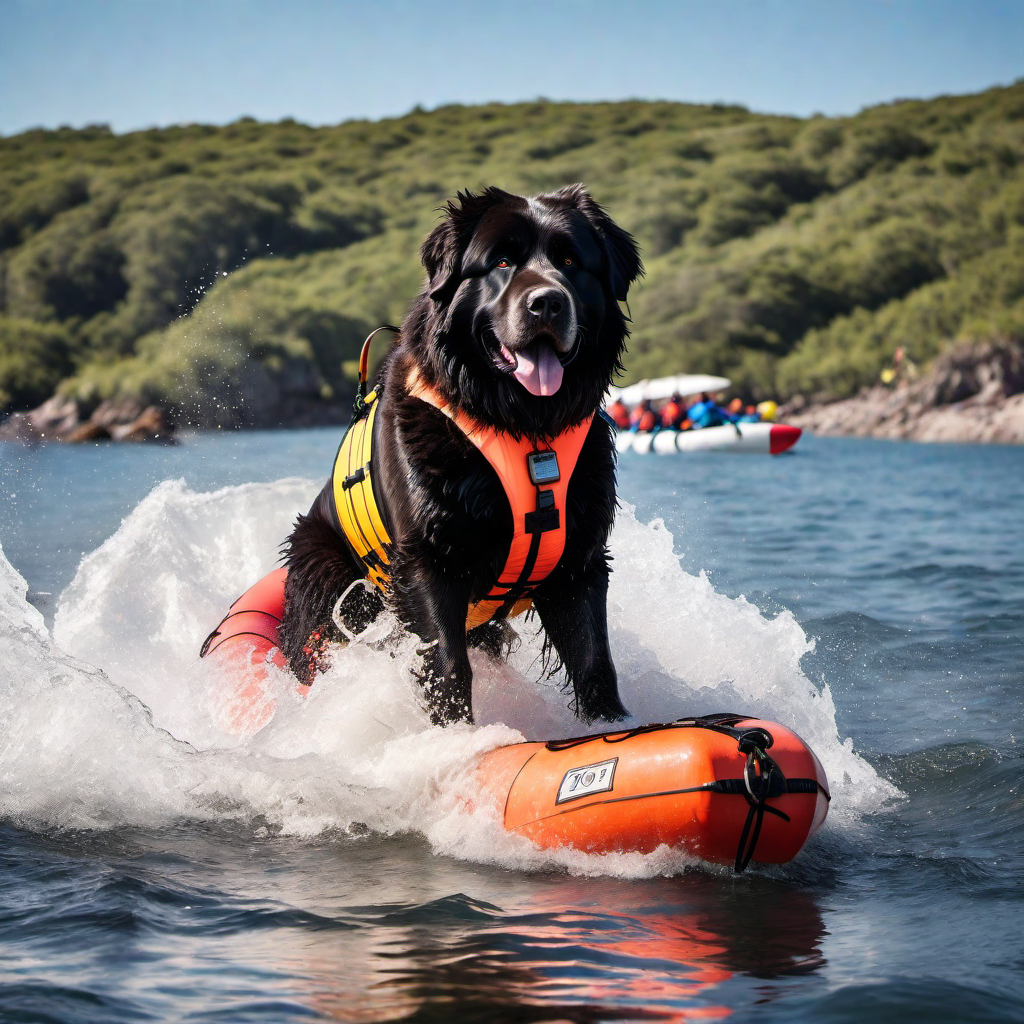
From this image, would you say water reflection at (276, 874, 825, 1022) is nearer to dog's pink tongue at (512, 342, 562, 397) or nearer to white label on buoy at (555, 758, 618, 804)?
white label on buoy at (555, 758, 618, 804)

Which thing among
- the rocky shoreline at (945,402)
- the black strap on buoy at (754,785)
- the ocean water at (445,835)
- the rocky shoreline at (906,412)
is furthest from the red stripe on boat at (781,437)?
the black strap on buoy at (754,785)

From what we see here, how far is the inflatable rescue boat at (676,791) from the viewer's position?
117 inches

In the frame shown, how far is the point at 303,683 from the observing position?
424cm

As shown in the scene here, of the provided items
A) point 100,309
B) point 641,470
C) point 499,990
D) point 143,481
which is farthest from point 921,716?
point 100,309

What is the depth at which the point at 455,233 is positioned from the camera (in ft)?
11.4

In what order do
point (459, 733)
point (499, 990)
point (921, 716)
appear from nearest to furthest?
point (499, 990)
point (459, 733)
point (921, 716)

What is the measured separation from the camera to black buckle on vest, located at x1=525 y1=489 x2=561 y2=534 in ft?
11.4

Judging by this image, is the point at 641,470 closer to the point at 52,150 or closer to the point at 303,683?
the point at 303,683

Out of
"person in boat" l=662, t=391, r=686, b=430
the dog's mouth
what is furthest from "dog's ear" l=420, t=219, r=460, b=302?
"person in boat" l=662, t=391, r=686, b=430

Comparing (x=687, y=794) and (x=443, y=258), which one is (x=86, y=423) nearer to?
(x=443, y=258)

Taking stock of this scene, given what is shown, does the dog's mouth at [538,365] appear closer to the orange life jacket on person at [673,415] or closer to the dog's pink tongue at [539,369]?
the dog's pink tongue at [539,369]

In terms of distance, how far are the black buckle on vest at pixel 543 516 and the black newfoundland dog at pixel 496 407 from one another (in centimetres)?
8

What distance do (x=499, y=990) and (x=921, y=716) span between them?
309 cm

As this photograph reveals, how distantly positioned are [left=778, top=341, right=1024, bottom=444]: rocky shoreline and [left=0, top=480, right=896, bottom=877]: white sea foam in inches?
1555
